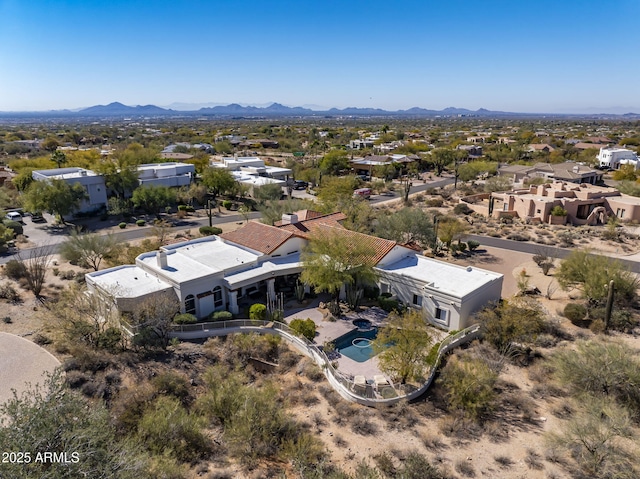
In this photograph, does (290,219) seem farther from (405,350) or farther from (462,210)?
(462,210)

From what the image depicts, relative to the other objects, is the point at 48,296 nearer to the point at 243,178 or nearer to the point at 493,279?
the point at 493,279

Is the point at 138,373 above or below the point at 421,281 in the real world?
below

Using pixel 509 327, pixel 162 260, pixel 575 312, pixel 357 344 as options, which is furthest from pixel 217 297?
pixel 575 312

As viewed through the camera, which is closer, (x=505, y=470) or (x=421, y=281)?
(x=505, y=470)

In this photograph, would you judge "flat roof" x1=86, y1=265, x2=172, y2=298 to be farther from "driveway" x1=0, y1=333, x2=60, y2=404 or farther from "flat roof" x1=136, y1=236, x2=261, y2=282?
"driveway" x1=0, y1=333, x2=60, y2=404

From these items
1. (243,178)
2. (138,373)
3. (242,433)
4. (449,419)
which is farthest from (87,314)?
(243,178)

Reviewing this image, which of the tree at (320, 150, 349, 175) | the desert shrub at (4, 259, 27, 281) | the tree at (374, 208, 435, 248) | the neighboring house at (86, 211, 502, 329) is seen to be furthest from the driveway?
the tree at (320, 150, 349, 175)

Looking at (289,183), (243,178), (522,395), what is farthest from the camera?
(289,183)
